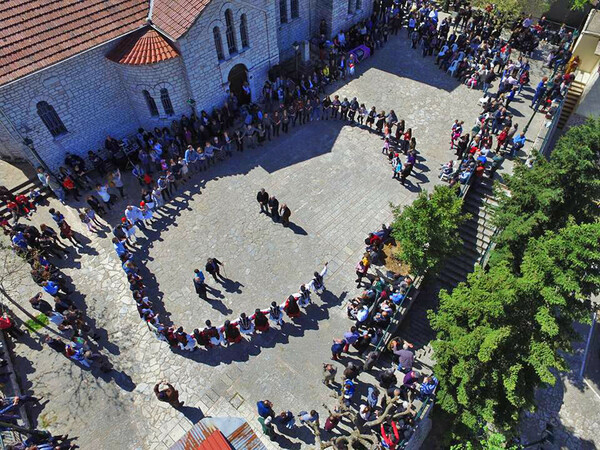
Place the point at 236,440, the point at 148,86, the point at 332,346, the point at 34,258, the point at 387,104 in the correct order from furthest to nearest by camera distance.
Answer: the point at 387,104, the point at 148,86, the point at 34,258, the point at 332,346, the point at 236,440

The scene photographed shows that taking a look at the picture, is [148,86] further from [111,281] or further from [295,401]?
[295,401]

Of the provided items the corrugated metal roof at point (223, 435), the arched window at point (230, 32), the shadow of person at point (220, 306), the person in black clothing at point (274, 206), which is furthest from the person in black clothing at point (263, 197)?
the corrugated metal roof at point (223, 435)

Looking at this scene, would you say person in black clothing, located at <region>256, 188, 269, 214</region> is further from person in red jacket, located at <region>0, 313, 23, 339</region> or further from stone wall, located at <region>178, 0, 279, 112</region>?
person in red jacket, located at <region>0, 313, 23, 339</region>

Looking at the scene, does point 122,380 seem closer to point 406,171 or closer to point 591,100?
point 406,171

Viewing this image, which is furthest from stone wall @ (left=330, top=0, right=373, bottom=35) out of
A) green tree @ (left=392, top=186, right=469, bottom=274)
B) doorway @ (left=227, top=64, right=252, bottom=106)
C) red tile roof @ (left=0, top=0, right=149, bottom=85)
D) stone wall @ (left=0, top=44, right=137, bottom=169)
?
green tree @ (left=392, top=186, right=469, bottom=274)

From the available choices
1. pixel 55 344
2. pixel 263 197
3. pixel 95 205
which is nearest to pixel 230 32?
pixel 263 197

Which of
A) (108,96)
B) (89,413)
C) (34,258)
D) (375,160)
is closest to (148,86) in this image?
(108,96)
